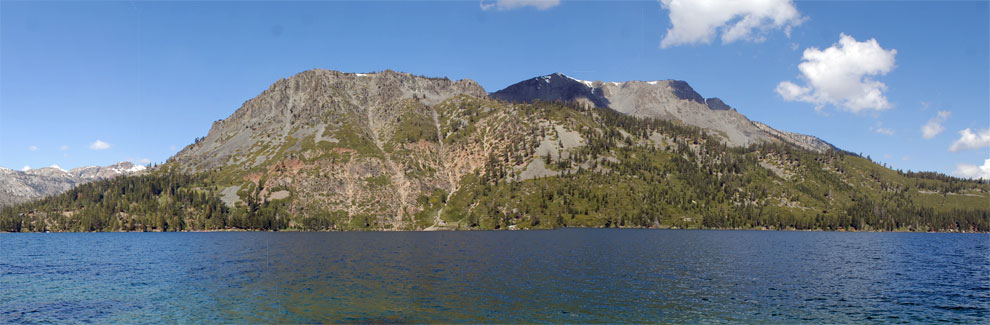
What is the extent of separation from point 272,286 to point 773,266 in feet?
301

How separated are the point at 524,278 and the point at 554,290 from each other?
11.8 m

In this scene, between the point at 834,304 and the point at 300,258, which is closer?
the point at 834,304

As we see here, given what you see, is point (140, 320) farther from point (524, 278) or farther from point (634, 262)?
point (634, 262)

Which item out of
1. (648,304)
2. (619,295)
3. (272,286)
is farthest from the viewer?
(272,286)

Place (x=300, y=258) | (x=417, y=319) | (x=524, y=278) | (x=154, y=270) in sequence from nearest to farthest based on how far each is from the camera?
(x=417, y=319) → (x=524, y=278) → (x=154, y=270) → (x=300, y=258)

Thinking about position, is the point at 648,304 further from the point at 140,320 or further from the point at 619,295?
the point at 140,320

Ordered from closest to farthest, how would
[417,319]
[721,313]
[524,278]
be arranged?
[417,319] → [721,313] → [524,278]

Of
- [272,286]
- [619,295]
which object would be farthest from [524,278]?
[272,286]

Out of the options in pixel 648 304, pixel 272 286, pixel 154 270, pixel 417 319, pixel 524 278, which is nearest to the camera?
pixel 417 319

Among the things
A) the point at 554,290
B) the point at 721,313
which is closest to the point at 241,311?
the point at 554,290

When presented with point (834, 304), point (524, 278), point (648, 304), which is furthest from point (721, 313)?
point (524, 278)

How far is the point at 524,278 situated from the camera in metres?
82.3

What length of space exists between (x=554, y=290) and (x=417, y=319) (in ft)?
77.4

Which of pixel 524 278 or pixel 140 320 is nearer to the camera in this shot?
pixel 140 320
